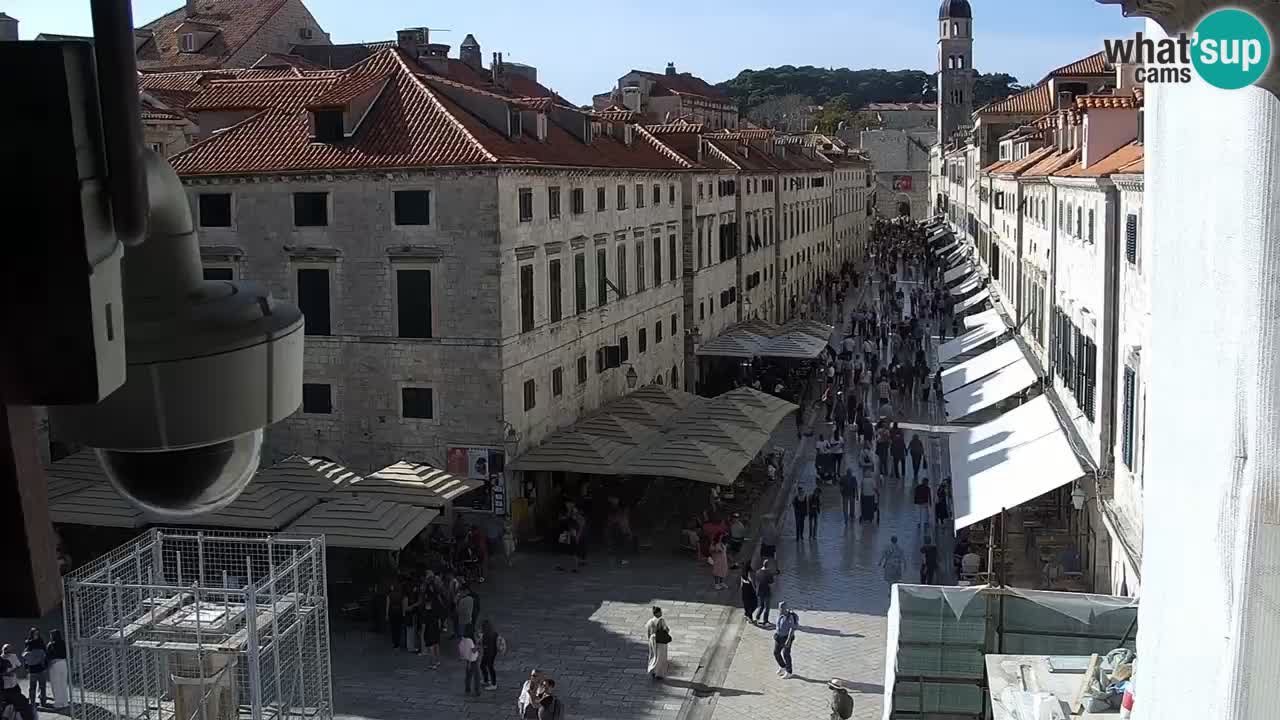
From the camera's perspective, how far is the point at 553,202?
91.1ft

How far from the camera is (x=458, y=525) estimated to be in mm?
24500

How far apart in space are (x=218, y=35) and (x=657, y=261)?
30412 mm

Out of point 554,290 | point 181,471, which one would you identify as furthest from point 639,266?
point 181,471

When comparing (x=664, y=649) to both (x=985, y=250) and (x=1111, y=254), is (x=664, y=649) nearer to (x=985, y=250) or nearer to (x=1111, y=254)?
(x=1111, y=254)

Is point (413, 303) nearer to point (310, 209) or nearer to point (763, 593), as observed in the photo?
point (310, 209)

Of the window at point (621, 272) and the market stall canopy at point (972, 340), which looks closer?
the window at point (621, 272)

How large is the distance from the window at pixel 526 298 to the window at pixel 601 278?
15.3ft

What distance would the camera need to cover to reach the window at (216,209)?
87.0ft

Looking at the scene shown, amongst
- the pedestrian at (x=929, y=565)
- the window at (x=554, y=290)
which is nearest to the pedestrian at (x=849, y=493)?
the pedestrian at (x=929, y=565)

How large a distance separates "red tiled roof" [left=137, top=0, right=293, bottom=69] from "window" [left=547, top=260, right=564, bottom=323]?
32.1 m

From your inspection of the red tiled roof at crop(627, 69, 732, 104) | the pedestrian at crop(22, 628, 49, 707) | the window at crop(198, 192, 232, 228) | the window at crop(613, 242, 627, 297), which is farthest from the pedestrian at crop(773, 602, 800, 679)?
the red tiled roof at crop(627, 69, 732, 104)

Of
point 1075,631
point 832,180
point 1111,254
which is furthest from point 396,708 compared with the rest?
point 832,180

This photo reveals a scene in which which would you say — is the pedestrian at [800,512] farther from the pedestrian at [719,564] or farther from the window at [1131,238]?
the window at [1131,238]

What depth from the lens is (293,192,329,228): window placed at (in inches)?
1017
